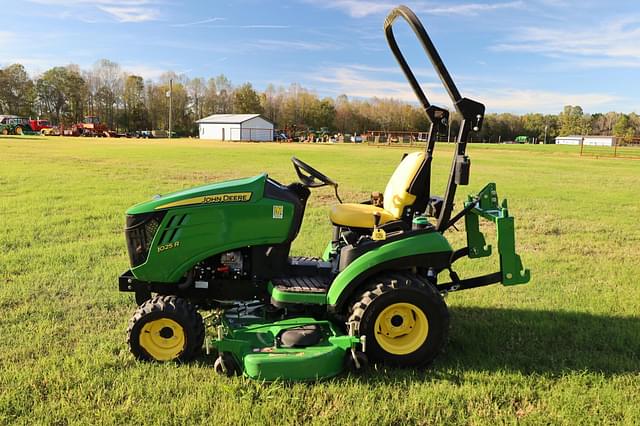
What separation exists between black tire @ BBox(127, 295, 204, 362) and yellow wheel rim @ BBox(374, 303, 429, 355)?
1354 mm

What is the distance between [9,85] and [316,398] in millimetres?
91546

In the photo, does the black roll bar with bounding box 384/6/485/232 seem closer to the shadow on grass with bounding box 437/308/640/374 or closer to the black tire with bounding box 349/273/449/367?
the black tire with bounding box 349/273/449/367

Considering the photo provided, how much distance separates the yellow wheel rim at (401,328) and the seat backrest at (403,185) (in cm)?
88

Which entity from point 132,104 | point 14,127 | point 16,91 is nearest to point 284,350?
point 14,127

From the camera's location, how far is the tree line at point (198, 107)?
84312 millimetres

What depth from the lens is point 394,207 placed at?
172 inches

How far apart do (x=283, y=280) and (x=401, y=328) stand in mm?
985

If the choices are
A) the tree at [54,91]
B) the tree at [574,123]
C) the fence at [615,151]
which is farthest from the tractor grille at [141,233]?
the tree at [574,123]

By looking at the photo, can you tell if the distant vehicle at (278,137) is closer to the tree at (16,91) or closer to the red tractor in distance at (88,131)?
the red tractor in distance at (88,131)

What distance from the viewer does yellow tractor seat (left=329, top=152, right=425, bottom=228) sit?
4.21m

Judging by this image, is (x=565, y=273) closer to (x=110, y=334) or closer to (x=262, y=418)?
(x=262, y=418)

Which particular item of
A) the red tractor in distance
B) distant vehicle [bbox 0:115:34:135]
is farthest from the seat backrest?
the red tractor in distance

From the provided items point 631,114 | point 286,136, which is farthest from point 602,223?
point 631,114

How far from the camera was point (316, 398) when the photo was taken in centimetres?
329
